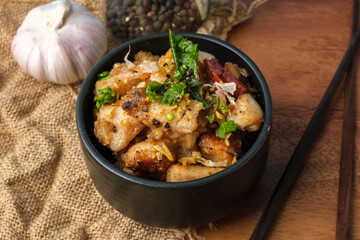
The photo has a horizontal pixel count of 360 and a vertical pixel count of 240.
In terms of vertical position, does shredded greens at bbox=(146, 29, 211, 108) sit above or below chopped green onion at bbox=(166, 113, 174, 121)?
above

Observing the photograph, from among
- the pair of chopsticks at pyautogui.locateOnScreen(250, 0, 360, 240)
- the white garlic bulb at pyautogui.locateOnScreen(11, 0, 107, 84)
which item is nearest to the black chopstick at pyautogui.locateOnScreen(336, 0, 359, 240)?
the pair of chopsticks at pyautogui.locateOnScreen(250, 0, 360, 240)

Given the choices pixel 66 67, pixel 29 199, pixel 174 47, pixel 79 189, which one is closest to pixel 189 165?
pixel 174 47

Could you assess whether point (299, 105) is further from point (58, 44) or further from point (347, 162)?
point (58, 44)

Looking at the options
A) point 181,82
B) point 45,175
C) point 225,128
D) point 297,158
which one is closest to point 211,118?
point 225,128

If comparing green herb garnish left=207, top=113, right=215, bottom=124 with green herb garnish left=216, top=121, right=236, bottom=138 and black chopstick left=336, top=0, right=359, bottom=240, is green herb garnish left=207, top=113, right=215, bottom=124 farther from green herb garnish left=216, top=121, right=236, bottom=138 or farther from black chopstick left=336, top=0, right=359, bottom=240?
black chopstick left=336, top=0, right=359, bottom=240

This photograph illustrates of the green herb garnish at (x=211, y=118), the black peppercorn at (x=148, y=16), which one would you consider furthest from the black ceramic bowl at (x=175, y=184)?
the black peppercorn at (x=148, y=16)

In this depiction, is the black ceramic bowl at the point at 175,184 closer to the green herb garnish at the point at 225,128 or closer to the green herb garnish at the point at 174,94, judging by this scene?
the green herb garnish at the point at 225,128
